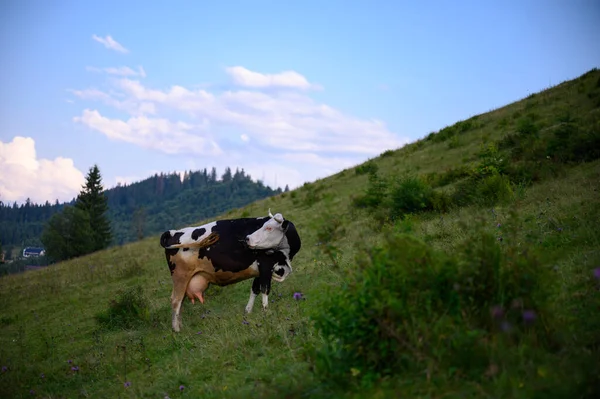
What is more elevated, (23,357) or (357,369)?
(357,369)

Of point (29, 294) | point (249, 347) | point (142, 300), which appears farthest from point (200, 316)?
point (29, 294)

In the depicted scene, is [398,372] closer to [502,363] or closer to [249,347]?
[502,363]

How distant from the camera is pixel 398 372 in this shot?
3.70 m

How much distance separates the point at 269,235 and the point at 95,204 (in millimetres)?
56204

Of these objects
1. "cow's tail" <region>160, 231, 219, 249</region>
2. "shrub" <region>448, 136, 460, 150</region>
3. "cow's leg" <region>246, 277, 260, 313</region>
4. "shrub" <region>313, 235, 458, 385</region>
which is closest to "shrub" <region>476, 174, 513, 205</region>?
"cow's leg" <region>246, 277, 260, 313</region>

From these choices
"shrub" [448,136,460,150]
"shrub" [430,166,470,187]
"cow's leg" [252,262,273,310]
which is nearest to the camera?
"cow's leg" [252,262,273,310]

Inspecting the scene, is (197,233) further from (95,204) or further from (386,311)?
(95,204)

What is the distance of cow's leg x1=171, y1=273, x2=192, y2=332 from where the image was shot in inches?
362

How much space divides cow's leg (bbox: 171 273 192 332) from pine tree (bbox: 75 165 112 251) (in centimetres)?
5194

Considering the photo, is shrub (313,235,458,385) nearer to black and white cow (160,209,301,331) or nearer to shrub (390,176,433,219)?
black and white cow (160,209,301,331)

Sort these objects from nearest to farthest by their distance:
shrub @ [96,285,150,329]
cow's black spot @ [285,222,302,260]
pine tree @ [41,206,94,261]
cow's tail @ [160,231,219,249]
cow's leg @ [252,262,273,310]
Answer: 1. cow's leg @ [252,262,273,310]
2. cow's tail @ [160,231,219,249]
3. cow's black spot @ [285,222,302,260]
4. shrub @ [96,285,150,329]
5. pine tree @ [41,206,94,261]

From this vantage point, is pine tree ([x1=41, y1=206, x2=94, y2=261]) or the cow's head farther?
pine tree ([x1=41, y1=206, x2=94, y2=261])

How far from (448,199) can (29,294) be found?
15.1 metres

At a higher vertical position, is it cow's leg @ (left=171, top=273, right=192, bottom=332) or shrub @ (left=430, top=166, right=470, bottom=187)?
shrub @ (left=430, top=166, right=470, bottom=187)
